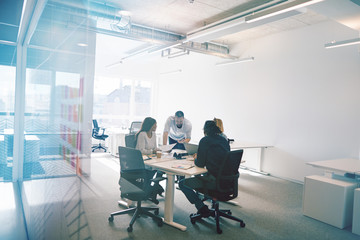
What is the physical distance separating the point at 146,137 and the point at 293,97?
3.73 meters

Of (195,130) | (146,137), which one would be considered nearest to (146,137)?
(146,137)

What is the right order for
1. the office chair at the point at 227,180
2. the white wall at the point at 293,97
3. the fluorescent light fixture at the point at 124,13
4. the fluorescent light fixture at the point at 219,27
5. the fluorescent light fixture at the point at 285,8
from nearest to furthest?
the office chair at the point at 227,180, the fluorescent light fixture at the point at 285,8, the fluorescent light fixture at the point at 219,27, the fluorescent light fixture at the point at 124,13, the white wall at the point at 293,97

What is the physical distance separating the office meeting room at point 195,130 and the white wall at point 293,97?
0.08ft

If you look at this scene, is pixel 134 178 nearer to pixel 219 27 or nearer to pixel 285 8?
pixel 285 8

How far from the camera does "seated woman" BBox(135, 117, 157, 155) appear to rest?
12.5 feet

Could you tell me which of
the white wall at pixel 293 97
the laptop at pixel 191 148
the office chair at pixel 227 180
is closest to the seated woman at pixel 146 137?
the laptop at pixel 191 148

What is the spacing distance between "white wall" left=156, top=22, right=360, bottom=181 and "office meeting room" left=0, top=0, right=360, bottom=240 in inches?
0.9

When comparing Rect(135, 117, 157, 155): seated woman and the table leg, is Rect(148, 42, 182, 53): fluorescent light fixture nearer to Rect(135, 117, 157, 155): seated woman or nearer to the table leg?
Rect(135, 117, 157, 155): seated woman

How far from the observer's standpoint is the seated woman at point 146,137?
382 cm

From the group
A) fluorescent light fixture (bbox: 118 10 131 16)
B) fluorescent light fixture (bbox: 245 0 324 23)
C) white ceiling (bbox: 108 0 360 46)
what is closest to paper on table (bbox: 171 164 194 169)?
fluorescent light fixture (bbox: 245 0 324 23)

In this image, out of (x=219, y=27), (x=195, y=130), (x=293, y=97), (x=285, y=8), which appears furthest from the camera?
(x=195, y=130)

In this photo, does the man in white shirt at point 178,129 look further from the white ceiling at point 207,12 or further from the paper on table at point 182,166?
the white ceiling at point 207,12

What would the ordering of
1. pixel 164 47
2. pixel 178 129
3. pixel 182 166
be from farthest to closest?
pixel 164 47 < pixel 178 129 < pixel 182 166

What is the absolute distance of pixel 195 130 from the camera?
8438 millimetres
